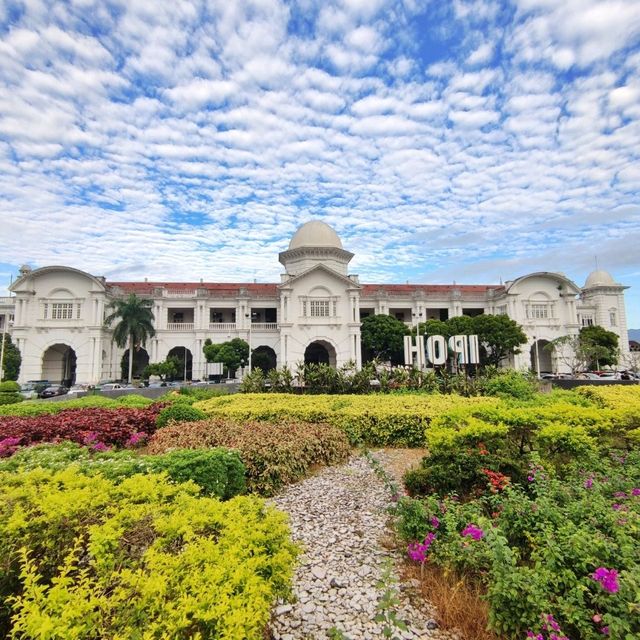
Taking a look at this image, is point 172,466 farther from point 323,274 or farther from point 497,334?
point 497,334

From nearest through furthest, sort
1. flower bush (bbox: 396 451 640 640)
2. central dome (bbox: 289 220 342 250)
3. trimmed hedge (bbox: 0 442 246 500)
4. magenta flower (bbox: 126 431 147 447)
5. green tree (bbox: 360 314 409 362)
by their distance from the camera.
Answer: flower bush (bbox: 396 451 640 640) < trimmed hedge (bbox: 0 442 246 500) < magenta flower (bbox: 126 431 147 447) < green tree (bbox: 360 314 409 362) < central dome (bbox: 289 220 342 250)

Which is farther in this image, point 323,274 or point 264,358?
point 264,358

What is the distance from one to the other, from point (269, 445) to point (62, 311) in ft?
115

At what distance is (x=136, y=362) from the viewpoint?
40781mm

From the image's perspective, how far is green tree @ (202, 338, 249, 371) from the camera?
111 ft

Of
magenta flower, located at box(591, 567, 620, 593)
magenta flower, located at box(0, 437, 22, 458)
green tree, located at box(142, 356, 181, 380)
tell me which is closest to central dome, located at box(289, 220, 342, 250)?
green tree, located at box(142, 356, 181, 380)

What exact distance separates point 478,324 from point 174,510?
35543mm

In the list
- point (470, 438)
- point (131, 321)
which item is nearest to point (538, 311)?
point (131, 321)

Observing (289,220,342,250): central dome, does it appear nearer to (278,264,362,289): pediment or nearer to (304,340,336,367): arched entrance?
(278,264,362,289): pediment

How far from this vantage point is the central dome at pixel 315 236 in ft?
130

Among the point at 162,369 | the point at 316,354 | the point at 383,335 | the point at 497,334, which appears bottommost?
the point at 162,369

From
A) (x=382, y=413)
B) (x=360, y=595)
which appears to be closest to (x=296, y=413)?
(x=382, y=413)

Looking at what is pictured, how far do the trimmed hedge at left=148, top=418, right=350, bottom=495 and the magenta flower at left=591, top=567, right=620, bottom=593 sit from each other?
4.71 meters

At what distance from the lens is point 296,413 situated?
11.2 meters
